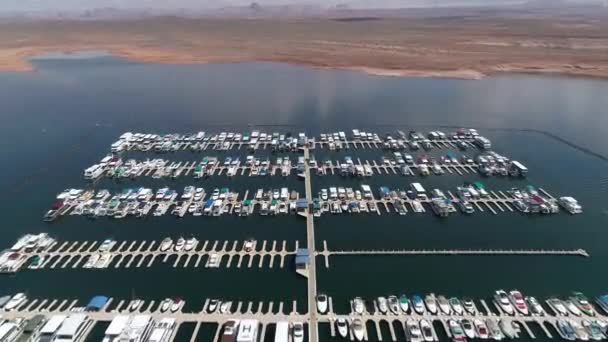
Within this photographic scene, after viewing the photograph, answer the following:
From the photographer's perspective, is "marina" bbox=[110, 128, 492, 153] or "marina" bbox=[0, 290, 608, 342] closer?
"marina" bbox=[0, 290, 608, 342]

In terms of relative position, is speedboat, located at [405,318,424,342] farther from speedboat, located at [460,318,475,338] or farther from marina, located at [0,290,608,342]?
speedboat, located at [460,318,475,338]

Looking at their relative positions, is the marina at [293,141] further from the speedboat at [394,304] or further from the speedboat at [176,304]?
the speedboat at [394,304]

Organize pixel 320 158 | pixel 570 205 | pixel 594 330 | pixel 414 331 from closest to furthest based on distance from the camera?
1. pixel 414 331
2. pixel 594 330
3. pixel 570 205
4. pixel 320 158

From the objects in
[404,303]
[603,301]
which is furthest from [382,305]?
[603,301]

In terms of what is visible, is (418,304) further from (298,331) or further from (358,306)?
(298,331)

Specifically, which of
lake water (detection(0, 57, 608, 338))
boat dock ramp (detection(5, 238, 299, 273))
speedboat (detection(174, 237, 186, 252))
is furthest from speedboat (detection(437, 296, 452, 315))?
speedboat (detection(174, 237, 186, 252))

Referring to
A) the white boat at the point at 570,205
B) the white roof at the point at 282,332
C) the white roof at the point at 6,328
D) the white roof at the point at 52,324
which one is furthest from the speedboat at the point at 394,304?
the white roof at the point at 6,328
